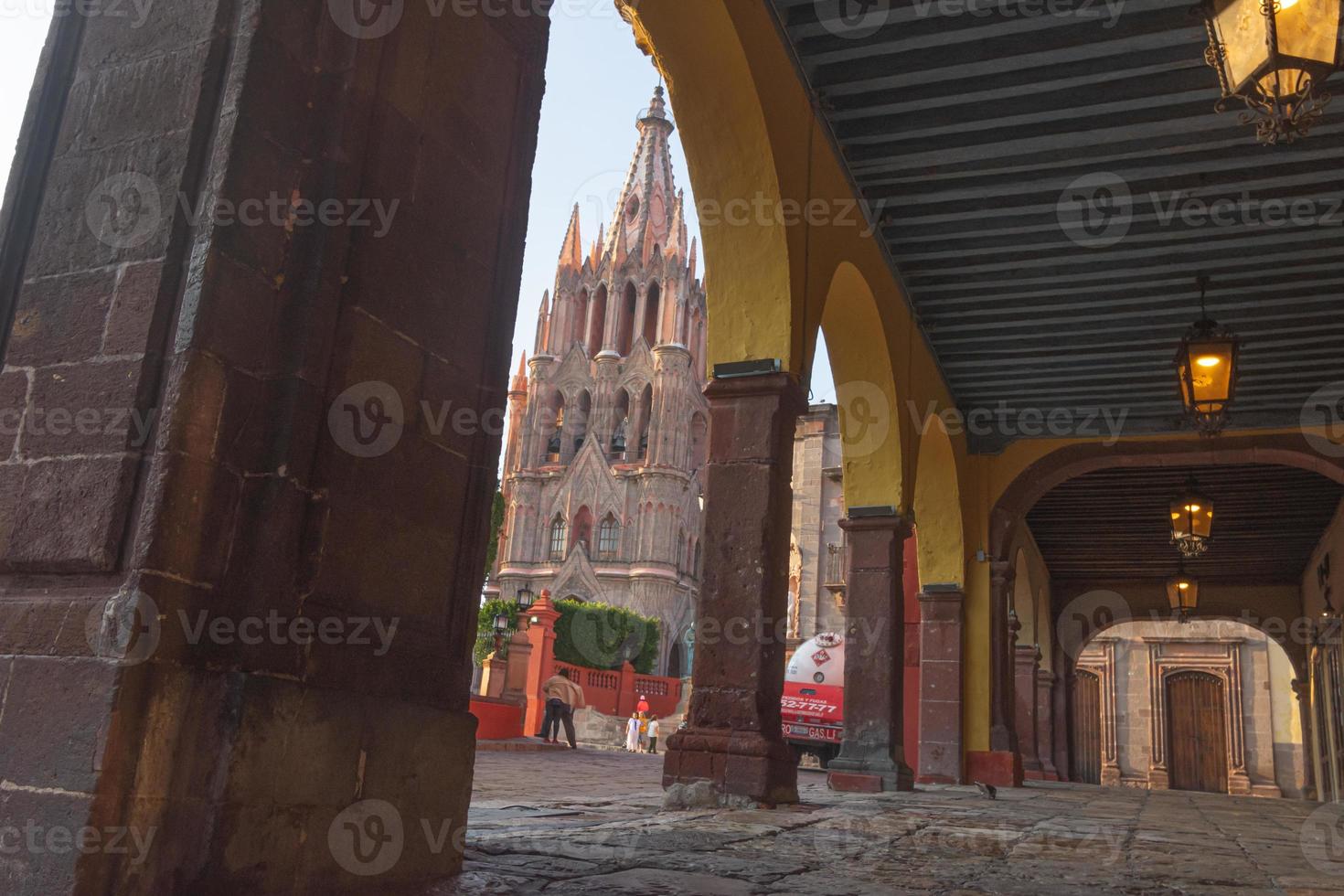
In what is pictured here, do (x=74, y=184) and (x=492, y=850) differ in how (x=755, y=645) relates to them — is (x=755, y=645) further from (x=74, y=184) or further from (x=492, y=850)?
(x=74, y=184)

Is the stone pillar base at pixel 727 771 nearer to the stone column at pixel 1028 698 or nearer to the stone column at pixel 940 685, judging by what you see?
the stone column at pixel 940 685

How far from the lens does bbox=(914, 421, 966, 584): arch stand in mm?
10875

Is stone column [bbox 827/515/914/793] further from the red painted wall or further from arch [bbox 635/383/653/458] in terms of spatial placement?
arch [bbox 635/383/653/458]

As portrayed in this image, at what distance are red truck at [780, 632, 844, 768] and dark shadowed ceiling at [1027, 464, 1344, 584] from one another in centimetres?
365

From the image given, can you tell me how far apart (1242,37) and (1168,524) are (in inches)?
489

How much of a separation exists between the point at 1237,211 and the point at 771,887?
619 cm

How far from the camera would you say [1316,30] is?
11.4 feet

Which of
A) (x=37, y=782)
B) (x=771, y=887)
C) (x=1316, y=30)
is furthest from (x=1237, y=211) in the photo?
(x=37, y=782)

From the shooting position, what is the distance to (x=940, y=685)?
10.7 m

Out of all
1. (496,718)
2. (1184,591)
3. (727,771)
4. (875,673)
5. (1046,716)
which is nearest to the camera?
(727,771)

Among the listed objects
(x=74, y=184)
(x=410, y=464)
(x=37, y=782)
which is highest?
(x=74, y=184)

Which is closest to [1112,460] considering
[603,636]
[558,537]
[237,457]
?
[237,457]

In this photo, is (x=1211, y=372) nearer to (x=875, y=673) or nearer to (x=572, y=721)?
(x=875, y=673)

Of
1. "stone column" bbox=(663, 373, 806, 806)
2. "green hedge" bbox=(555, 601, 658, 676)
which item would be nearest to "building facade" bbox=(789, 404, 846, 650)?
"green hedge" bbox=(555, 601, 658, 676)
